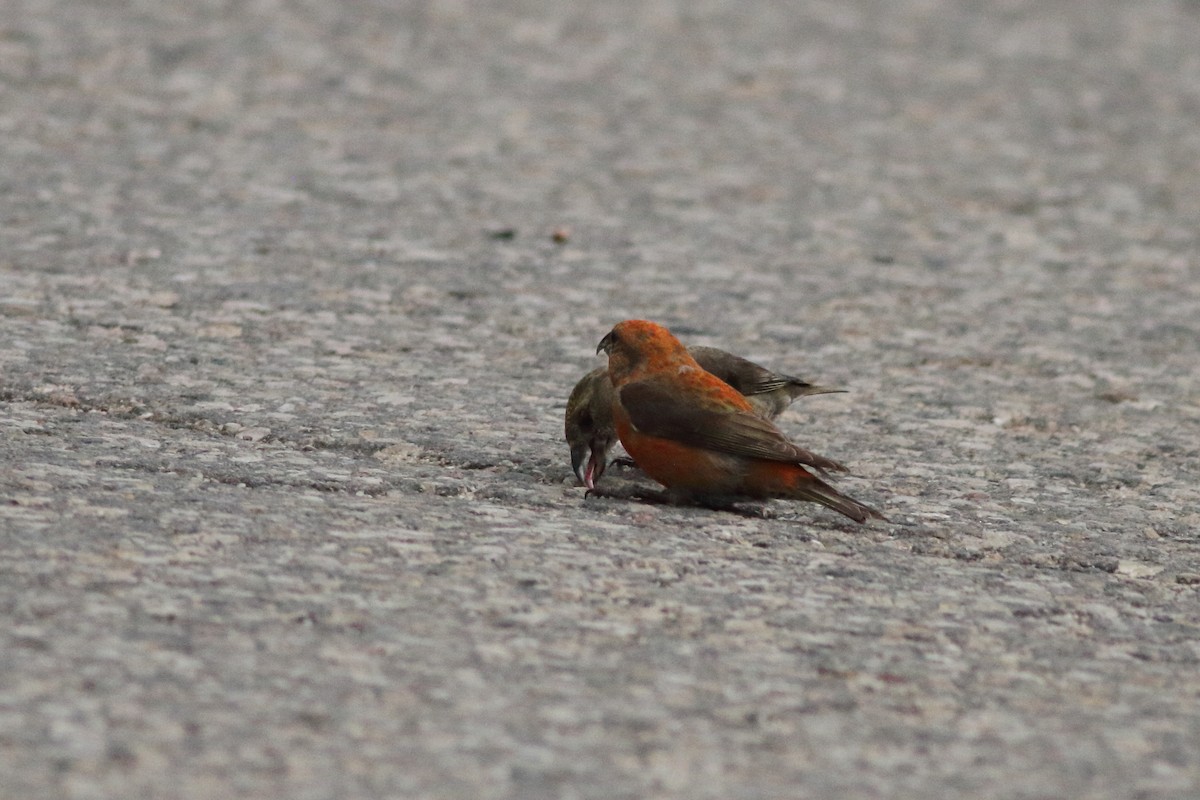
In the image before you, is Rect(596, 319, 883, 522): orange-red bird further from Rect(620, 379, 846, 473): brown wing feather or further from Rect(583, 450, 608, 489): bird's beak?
Rect(583, 450, 608, 489): bird's beak

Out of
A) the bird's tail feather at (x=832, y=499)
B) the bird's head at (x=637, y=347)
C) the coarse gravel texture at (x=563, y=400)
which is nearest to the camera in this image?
the coarse gravel texture at (x=563, y=400)

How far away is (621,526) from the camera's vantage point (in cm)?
515

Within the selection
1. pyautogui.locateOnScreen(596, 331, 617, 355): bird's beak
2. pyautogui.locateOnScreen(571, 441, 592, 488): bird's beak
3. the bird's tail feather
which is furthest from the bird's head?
the bird's tail feather

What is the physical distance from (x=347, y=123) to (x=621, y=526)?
6129mm

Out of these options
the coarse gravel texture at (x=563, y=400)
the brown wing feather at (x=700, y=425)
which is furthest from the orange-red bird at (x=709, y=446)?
the coarse gravel texture at (x=563, y=400)

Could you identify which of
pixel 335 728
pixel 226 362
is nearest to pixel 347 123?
pixel 226 362

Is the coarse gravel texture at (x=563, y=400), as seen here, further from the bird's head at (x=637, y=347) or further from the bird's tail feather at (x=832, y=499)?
the bird's head at (x=637, y=347)

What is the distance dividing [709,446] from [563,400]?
149 centimetres

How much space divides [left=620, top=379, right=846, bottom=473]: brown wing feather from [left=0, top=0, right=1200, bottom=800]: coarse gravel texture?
0.80ft

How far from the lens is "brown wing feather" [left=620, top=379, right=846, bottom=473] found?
5.23 meters

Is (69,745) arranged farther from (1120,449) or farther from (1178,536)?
(1120,449)

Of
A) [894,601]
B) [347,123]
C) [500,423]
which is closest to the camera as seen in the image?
[894,601]

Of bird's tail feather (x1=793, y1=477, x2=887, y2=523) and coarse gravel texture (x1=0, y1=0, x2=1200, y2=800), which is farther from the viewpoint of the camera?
bird's tail feather (x1=793, y1=477, x2=887, y2=523)

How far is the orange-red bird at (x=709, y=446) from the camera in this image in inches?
207
